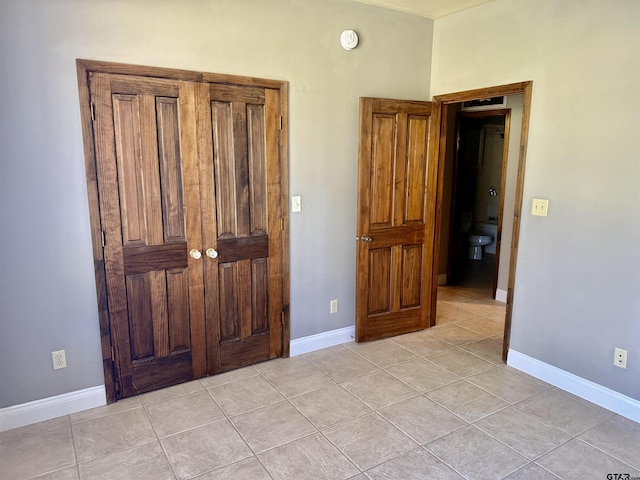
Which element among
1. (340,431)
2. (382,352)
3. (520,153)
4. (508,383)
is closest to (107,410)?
(340,431)

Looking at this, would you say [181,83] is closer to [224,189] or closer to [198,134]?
[198,134]

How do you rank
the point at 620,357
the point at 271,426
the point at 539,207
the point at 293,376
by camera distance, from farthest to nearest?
the point at 293,376 → the point at 539,207 → the point at 620,357 → the point at 271,426

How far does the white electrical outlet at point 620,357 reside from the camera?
2596mm

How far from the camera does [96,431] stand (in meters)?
2.44

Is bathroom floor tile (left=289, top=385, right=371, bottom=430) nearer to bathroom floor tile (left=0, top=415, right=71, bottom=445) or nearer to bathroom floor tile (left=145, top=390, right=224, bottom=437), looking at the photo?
bathroom floor tile (left=145, top=390, right=224, bottom=437)

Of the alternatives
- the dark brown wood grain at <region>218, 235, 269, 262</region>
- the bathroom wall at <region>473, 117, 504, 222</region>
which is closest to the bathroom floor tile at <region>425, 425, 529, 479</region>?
the dark brown wood grain at <region>218, 235, 269, 262</region>

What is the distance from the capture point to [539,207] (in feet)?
9.77

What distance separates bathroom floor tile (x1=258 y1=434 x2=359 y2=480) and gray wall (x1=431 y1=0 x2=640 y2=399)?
69.8 inches

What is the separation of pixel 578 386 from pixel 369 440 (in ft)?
5.08

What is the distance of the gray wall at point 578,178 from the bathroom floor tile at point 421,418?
3.22ft

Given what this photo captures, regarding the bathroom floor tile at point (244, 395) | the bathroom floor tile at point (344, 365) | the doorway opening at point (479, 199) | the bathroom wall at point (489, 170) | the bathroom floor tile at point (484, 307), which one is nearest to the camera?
the bathroom floor tile at point (244, 395)

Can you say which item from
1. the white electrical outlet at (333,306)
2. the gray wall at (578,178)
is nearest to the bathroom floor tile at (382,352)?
the white electrical outlet at (333,306)

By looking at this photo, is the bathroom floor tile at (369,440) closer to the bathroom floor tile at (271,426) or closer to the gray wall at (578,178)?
the bathroom floor tile at (271,426)

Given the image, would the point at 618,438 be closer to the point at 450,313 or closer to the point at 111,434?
the point at 450,313
